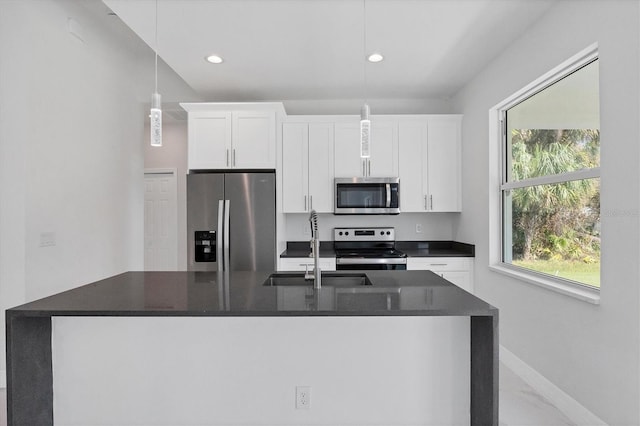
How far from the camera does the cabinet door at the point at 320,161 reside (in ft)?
13.3

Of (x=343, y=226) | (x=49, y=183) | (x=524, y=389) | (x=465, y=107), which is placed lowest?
(x=524, y=389)

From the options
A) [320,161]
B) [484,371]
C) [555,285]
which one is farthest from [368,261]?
[484,371]

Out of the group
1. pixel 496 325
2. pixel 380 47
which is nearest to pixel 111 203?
pixel 380 47

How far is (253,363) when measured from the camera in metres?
1.85

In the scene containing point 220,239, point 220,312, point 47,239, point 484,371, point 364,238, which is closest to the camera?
point 220,312

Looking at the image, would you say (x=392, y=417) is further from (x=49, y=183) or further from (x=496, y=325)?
(x=49, y=183)

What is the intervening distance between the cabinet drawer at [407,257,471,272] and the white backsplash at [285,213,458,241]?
0.64 metres

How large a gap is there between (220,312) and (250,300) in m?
0.19

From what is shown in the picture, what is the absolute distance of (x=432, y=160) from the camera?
13.3ft

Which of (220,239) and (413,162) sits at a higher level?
(413,162)

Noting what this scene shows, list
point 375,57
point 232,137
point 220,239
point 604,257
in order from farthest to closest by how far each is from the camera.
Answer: point 232,137 → point 220,239 → point 375,57 → point 604,257

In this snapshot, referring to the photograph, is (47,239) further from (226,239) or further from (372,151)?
(372,151)

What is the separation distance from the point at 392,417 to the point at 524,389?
1373mm

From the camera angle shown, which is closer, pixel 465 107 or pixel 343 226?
pixel 465 107
